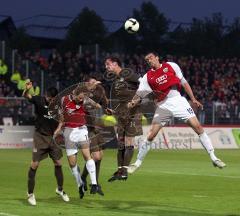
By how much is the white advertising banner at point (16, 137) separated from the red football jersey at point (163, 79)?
2350 cm

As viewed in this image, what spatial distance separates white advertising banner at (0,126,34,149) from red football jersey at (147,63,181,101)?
2350 cm

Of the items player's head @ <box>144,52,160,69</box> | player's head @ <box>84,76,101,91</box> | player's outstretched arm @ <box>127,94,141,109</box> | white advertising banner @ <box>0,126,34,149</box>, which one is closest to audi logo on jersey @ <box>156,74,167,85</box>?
player's head @ <box>144,52,160,69</box>

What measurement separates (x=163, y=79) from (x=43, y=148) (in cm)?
288

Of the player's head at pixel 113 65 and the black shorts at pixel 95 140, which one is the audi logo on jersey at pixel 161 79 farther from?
the black shorts at pixel 95 140

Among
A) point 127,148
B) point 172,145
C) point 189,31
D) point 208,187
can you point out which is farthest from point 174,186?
point 189,31

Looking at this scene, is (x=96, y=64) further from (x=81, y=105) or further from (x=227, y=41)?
(x=227, y=41)

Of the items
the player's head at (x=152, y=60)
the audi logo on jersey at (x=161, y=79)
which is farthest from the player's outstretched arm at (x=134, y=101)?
the player's head at (x=152, y=60)

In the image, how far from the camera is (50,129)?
52.8 ft

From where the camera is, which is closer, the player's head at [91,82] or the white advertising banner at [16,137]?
the player's head at [91,82]

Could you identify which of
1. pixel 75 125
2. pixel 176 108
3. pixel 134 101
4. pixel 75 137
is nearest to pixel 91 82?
pixel 75 125

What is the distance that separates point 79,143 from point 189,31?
6585 cm

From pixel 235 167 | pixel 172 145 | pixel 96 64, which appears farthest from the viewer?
pixel 96 64

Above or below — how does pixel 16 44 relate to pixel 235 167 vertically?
above

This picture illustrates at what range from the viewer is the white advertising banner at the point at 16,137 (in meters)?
38.4
